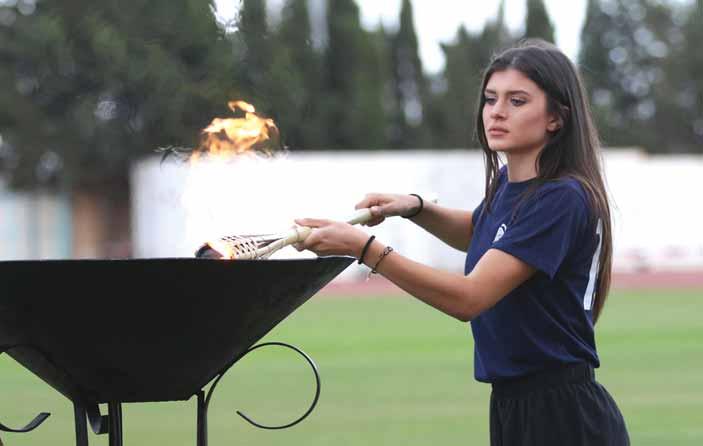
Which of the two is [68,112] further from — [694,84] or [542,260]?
[542,260]

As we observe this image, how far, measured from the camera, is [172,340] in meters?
3.14

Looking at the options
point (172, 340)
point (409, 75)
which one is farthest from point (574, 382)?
point (409, 75)

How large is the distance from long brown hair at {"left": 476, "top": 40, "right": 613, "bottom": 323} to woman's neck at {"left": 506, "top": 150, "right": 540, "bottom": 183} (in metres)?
0.02

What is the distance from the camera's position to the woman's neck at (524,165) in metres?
3.30

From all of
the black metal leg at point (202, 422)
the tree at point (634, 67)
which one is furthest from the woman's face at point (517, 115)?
the tree at point (634, 67)

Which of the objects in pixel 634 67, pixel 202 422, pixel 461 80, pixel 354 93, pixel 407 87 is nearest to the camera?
pixel 202 422

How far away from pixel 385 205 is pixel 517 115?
1.91ft

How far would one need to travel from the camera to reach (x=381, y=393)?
998 cm

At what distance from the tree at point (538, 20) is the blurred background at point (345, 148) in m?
0.08

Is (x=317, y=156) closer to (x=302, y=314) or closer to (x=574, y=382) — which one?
(x=302, y=314)

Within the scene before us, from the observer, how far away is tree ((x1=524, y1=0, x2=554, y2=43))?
41562 mm

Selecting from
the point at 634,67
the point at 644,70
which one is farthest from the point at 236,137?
the point at 644,70

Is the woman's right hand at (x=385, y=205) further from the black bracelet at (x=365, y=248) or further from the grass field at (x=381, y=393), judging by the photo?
the grass field at (x=381, y=393)

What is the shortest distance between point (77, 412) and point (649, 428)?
17.8ft
